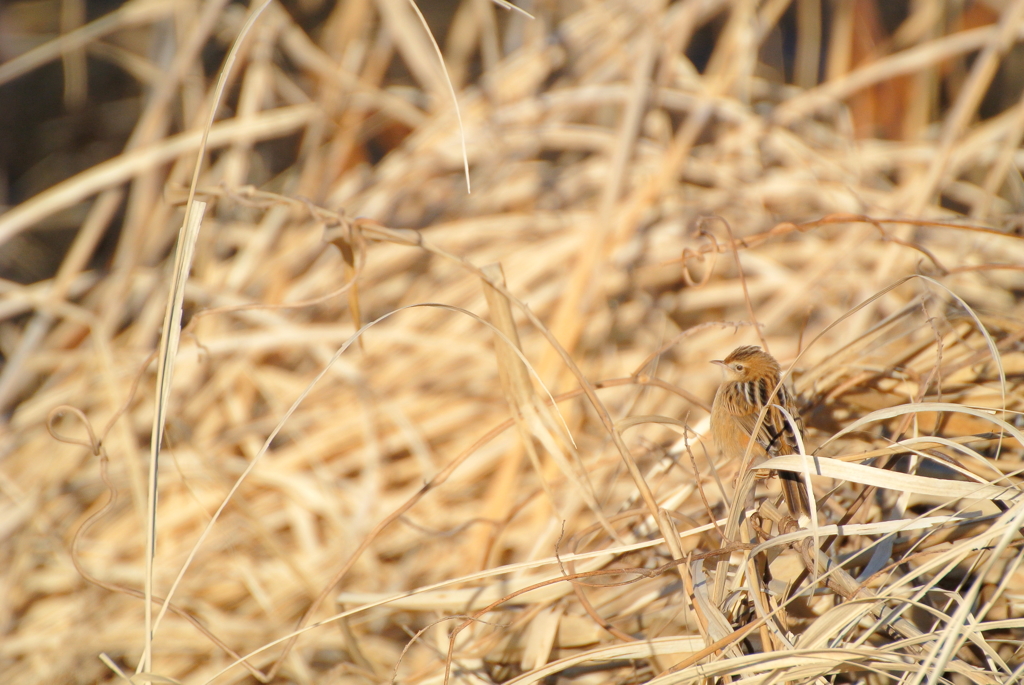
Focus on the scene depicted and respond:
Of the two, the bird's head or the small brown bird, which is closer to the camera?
the small brown bird

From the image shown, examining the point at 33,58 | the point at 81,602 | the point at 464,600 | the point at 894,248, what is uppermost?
the point at 33,58

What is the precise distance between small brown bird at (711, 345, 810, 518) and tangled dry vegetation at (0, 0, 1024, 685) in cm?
7

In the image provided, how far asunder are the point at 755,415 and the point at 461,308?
689 mm

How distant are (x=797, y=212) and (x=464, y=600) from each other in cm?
186

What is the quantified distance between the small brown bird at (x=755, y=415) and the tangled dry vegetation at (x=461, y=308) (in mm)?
66

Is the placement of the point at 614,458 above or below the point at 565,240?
below

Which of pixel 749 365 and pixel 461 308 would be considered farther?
pixel 461 308

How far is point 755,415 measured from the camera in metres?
1.33

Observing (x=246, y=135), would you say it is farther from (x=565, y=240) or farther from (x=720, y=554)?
(x=720, y=554)

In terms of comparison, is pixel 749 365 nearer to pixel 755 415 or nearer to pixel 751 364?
pixel 751 364

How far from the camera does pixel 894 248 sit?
208 cm

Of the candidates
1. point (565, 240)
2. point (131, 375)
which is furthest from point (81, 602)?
point (565, 240)

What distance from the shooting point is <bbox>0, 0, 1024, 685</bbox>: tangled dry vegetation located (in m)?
1.37

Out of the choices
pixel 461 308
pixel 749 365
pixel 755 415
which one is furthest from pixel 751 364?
pixel 461 308
